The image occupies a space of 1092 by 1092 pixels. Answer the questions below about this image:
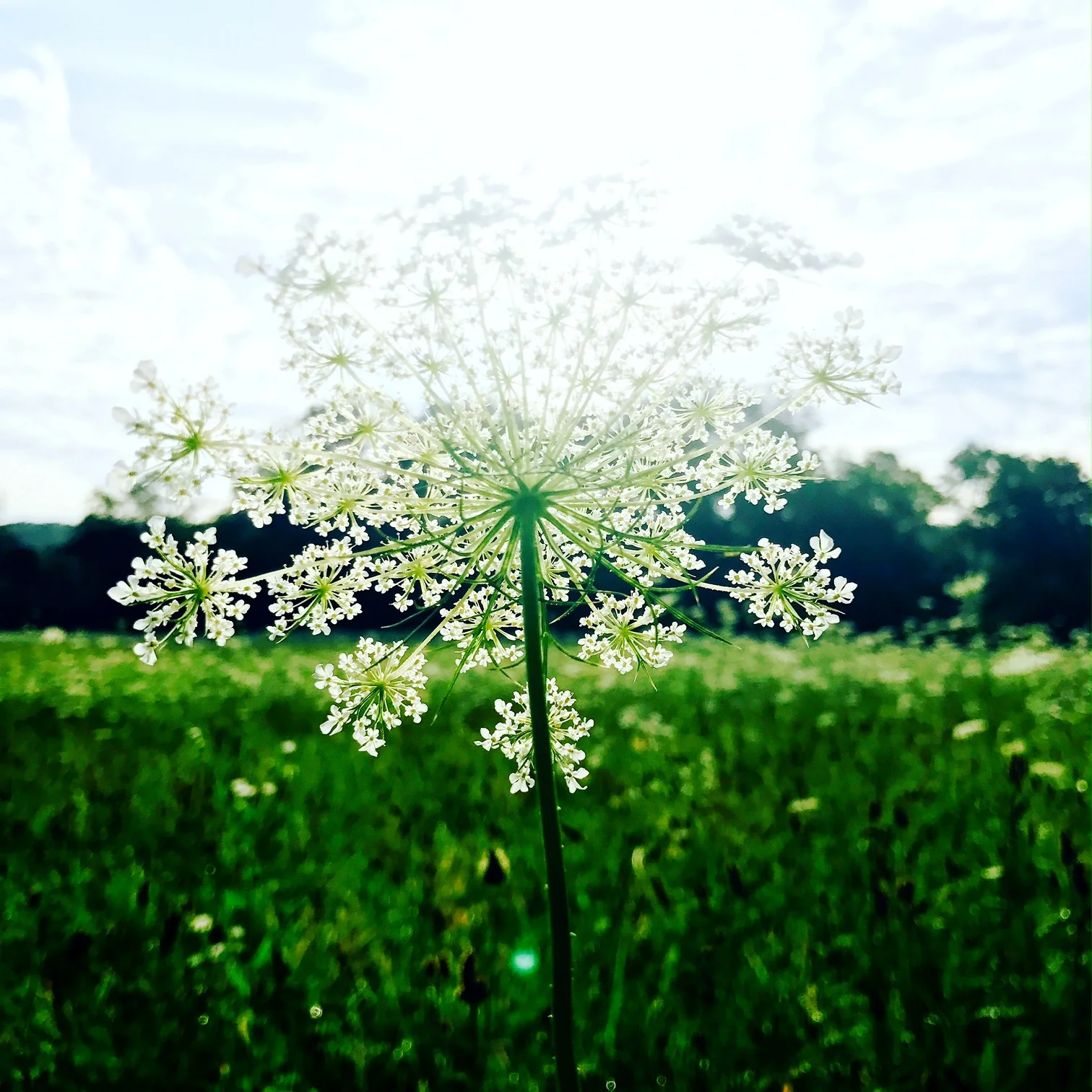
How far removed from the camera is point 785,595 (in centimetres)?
243

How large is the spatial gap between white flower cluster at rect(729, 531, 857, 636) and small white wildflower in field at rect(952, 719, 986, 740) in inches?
220

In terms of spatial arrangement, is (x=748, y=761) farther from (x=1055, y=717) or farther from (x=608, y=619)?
(x=608, y=619)

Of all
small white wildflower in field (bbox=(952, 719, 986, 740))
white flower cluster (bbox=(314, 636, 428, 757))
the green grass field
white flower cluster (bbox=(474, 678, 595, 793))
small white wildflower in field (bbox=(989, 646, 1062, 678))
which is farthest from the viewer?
small white wildflower in field (bbox=(989, 646, 1062, 678))

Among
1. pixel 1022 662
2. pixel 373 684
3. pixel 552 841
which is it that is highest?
pixel 373 684

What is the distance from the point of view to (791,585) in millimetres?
2424

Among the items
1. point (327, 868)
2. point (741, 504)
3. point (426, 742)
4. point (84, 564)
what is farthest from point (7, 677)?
point (741, 504)

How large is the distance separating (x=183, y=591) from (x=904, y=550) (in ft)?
174

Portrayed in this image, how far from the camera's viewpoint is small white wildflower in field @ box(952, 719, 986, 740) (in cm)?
720

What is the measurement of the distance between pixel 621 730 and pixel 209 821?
452 cm

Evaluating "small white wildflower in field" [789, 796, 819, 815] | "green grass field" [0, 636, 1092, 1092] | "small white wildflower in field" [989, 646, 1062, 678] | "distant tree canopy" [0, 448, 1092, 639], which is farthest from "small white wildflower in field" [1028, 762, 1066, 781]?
"distant tree canopy" [0, 448, 1092, 639]

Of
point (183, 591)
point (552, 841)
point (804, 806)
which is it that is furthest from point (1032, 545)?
point (183, 591)

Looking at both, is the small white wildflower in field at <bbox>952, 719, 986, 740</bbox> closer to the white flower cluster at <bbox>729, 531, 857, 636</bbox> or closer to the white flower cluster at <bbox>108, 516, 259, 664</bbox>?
the white flower cluster at <bbox>729, 531, 857, 636</bbox>

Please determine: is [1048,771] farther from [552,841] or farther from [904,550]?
[904,550]

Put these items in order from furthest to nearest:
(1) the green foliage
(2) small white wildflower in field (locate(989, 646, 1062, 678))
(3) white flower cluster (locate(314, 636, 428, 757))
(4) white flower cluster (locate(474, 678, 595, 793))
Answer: (1) the green foliage, (2) small white wildflower in field (locate(989, 646, 1062, 678)), (4) white flower cluster (locate(474, 678, 595, 793)), (3) white flower cluster (locate(314, 636, 428, 757))
